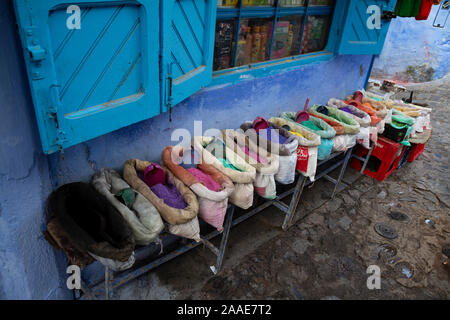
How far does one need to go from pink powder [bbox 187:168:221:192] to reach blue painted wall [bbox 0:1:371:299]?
0.50 metres

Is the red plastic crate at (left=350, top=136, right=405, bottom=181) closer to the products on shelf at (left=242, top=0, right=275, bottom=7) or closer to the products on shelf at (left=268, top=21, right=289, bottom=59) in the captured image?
the products on shelf at (left=268, top=21, right=289, bottom=59)

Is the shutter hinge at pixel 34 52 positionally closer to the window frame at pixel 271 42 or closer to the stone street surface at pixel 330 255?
the window frame at pixel 271 42

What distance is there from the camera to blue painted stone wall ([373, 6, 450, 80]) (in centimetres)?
1027

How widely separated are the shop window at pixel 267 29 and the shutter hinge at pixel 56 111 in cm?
199

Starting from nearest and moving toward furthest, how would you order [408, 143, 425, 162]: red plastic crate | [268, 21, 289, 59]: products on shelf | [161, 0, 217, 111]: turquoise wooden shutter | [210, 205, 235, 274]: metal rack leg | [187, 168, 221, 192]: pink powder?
[161, 0, 217, 111]: turquoise wooden shutter < [187, 168, 221, 192]: pink powder < [210, 205, 235, 274]: metal rack leg < [268, 21, 289, 59]: products on shelf < [408, 143, 425, 162]: red plastic crate

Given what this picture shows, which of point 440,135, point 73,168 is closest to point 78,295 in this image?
point 73,168

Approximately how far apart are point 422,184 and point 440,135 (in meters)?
2.47

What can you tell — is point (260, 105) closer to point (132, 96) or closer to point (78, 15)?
Answer: point (132, 96)

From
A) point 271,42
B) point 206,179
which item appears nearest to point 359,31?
point 271,42

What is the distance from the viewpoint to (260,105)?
4051 mm

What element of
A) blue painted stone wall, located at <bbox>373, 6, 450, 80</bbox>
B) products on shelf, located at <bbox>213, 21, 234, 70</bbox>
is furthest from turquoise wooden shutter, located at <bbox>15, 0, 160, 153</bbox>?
blue painted stone wall, located at <bbox>373, 6, 450, 80</bbox>

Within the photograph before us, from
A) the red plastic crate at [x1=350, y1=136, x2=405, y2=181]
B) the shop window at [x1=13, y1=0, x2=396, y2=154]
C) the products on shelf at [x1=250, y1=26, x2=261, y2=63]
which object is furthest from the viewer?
the red plastic crate at [x1=350, y1=136, x2=405, y2=181]

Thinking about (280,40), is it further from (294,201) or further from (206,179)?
(206,179)

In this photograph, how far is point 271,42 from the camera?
3.98 metres
